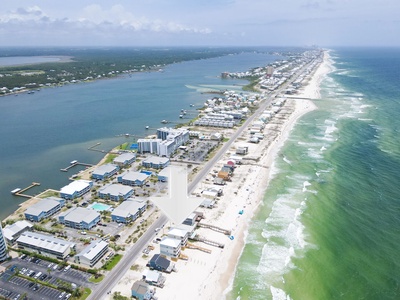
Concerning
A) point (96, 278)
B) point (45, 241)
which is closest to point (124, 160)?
point (45, 241)

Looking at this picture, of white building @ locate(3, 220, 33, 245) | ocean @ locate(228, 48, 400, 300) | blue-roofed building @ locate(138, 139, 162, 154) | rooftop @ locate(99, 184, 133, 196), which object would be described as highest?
blue-roofed building @ locate(138, 139, 162, 154)

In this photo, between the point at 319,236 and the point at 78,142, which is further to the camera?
the point at 78,142

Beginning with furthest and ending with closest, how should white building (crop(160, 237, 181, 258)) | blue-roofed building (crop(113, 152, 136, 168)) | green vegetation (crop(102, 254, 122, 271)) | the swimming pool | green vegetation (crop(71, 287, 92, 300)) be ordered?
blue-roofed building (crop(113, 152, 136, 168)) → the swimming pool → white building (crop(160, 237, 181, 258)) → green vegetation (crop(102, 254, 122, 271)) → green vegetation (crop(71, 287, 92, 300))

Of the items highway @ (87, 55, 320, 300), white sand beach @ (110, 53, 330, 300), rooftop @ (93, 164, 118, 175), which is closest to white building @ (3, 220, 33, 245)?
highway @ (87, 55, 320, 300)

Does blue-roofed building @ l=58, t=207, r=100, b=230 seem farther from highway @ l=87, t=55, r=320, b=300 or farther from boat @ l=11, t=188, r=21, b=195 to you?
boat @ l=11, t=188, r=21, b=195

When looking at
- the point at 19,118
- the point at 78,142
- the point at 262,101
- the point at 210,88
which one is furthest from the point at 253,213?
the point at 210,88

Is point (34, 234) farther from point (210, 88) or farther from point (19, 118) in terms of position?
point (210, 88)
